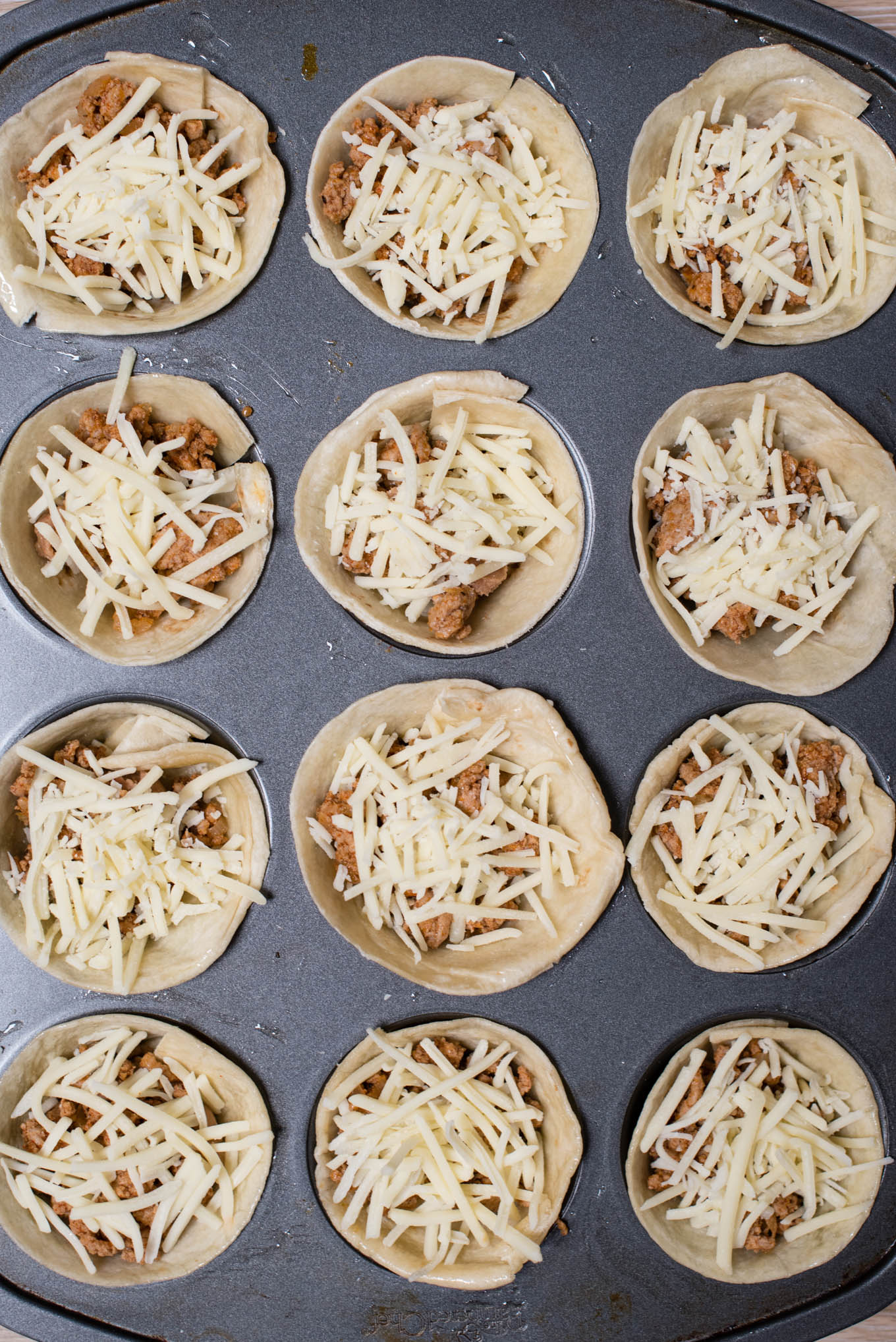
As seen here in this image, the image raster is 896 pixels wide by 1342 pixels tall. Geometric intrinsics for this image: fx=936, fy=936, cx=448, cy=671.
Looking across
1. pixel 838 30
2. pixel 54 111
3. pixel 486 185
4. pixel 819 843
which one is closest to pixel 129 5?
pixel 54 111

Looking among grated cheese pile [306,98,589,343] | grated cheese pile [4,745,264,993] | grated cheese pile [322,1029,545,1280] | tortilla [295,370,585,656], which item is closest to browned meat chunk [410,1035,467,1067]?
grated cheese pile [322,1029,545,1280]

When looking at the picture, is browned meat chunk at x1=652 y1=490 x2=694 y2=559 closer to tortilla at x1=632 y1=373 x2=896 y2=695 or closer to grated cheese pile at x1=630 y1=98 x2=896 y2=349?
tortilla at x1=632 y1=373 x2=896 y2=695

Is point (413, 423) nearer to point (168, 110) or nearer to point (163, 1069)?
point (168, 110)

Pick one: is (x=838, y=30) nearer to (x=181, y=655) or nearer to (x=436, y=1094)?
(x=181, y=655)

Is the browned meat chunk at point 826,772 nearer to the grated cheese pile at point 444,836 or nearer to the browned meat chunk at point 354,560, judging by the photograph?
the grated cheese pile at point 444,836

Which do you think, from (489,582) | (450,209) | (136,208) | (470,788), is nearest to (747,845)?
(470,788)
